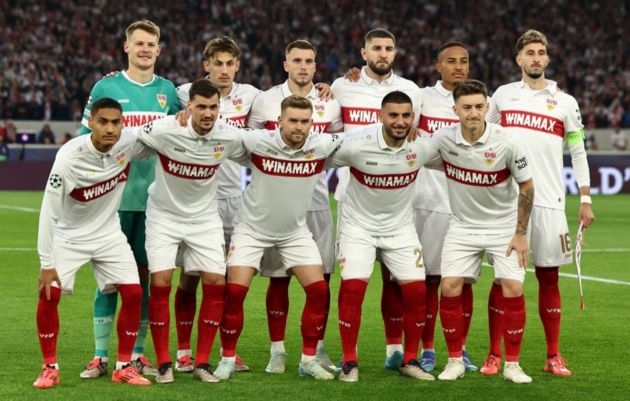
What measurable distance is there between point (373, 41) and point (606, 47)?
94.7 feet

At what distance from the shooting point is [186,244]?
7648mm

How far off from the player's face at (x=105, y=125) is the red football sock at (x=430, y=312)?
2582 millimetres

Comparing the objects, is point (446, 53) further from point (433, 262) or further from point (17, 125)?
point (17, 125)

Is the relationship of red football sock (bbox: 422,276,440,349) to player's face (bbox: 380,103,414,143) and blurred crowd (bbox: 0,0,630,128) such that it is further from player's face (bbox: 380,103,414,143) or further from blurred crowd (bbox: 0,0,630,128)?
blurred crowd (bbox: 0,0,630,128)

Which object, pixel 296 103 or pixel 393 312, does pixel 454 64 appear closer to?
pixel 296 103

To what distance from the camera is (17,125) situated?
29.2m

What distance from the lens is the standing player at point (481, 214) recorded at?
763 cm

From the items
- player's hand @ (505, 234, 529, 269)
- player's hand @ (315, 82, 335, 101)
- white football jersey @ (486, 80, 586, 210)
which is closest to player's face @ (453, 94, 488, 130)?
white football jersey @ (486, 80, 586, 210)

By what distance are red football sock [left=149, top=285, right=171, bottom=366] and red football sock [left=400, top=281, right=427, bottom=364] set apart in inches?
62.4

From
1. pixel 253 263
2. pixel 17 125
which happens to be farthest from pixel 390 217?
pixel 17 125

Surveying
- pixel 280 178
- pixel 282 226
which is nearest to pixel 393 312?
pixel 282 226

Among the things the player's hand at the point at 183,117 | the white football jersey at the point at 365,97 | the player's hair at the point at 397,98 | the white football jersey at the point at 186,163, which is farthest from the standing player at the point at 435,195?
the player's hand at the point at 183,117

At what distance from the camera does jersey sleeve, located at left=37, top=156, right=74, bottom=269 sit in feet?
23.3

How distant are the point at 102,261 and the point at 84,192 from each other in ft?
1.55
